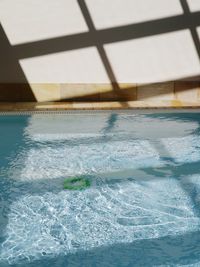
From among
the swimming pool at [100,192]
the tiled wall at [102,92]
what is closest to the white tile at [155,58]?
the tiled wall at [102,92]

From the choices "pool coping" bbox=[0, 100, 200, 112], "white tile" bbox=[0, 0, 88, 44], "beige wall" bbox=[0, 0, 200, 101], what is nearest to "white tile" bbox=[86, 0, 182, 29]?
"beige wall" bbox=[0, 0, 200, 101]

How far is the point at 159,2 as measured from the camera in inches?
238

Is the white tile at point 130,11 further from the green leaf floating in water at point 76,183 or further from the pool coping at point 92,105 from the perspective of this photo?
the green leaf floating in water at point 76,183

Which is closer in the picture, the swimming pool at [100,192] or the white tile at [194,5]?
the swimming pool at [100,192]

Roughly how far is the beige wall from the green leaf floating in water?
9.59 ft

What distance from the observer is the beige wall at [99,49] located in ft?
19.4

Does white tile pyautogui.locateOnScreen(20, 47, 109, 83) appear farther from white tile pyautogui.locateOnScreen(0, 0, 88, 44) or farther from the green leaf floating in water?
the green leaf floating in water

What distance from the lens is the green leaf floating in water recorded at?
327cm

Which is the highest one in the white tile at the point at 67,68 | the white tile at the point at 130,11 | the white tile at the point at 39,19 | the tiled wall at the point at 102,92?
the white tile at the point at 39,19

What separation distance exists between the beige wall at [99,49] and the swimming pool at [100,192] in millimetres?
1025

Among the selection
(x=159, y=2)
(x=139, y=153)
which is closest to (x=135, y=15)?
(x=159, y=2)

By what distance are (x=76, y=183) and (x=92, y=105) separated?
266 cm

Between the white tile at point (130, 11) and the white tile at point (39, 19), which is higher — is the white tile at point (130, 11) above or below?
below

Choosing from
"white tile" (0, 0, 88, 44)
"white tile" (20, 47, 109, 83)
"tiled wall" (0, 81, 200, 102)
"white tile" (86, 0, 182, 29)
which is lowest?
"tiled wall" (0, 81, 200, 102)
